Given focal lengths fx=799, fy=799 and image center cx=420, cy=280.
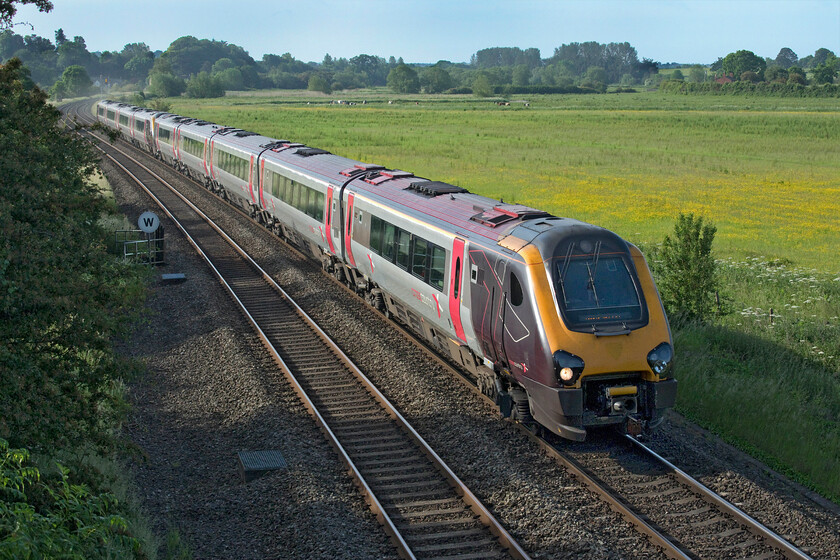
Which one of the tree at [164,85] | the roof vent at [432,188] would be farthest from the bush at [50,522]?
the tree at [164,85]

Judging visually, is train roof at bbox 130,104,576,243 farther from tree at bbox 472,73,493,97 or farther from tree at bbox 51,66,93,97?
tree at bbox 51,66,93,97

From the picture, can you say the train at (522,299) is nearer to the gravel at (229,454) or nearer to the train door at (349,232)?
the train door at (349,232)

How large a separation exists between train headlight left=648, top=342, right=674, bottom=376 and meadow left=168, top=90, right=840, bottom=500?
2.15 metres

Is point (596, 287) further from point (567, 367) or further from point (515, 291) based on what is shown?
point (567, 367)

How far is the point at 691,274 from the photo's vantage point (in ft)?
65.1

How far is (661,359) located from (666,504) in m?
1.98

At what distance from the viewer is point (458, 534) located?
9.52 meters

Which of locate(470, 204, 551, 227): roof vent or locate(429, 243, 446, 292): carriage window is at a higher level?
locate(470, 204, 551, 227): roof vent

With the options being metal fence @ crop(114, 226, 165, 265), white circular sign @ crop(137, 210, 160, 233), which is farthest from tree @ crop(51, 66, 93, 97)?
white circular sign @ crop(137, 210, 160, 233)

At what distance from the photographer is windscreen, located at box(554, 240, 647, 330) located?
1105 cm

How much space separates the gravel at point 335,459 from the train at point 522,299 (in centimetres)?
72

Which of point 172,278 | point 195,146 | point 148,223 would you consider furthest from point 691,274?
point 195,146

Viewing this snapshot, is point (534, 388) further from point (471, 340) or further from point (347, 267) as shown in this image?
point (347, 267)

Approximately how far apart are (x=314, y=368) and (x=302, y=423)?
2636 mm
